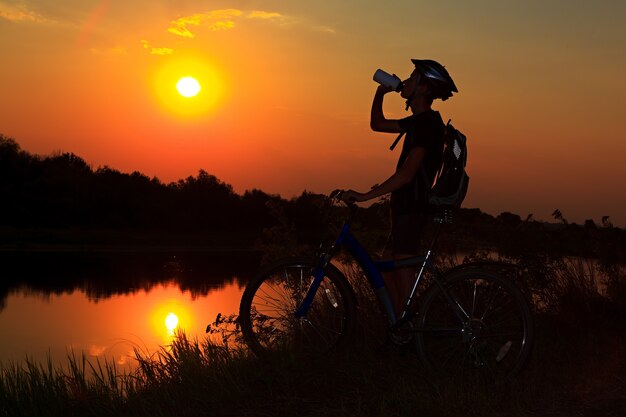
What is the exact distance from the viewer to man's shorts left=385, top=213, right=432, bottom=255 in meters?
5.38

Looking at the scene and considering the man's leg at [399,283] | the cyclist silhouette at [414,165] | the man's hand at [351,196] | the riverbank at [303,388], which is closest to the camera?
the riverbank at [303,388]

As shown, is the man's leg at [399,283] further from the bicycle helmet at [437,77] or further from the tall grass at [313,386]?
the bicycle helmet at [437,77]

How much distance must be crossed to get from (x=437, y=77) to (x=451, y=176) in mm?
734

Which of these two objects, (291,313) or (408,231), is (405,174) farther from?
(291,313)

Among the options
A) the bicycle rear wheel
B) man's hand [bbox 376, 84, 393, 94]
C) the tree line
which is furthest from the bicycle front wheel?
the tree line

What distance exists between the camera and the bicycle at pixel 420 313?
5219 mm

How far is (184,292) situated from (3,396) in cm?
3846

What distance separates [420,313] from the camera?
526cm

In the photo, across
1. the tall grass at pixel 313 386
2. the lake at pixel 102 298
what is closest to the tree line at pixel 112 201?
the lake at pixel 102 298

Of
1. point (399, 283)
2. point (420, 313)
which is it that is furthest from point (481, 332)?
point (399, 283)

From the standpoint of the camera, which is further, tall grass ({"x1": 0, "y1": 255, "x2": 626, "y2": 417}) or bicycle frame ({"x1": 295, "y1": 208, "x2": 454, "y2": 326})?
bicycle frame ({"x1": 295, "y1": 208, "x2": 454, "y2": 326})

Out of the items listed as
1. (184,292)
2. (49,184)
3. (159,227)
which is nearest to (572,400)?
(184,292)

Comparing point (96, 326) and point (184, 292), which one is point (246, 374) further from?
point (184, 292)

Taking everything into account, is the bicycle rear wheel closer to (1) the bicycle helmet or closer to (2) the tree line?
(1) the bicycle helmet
